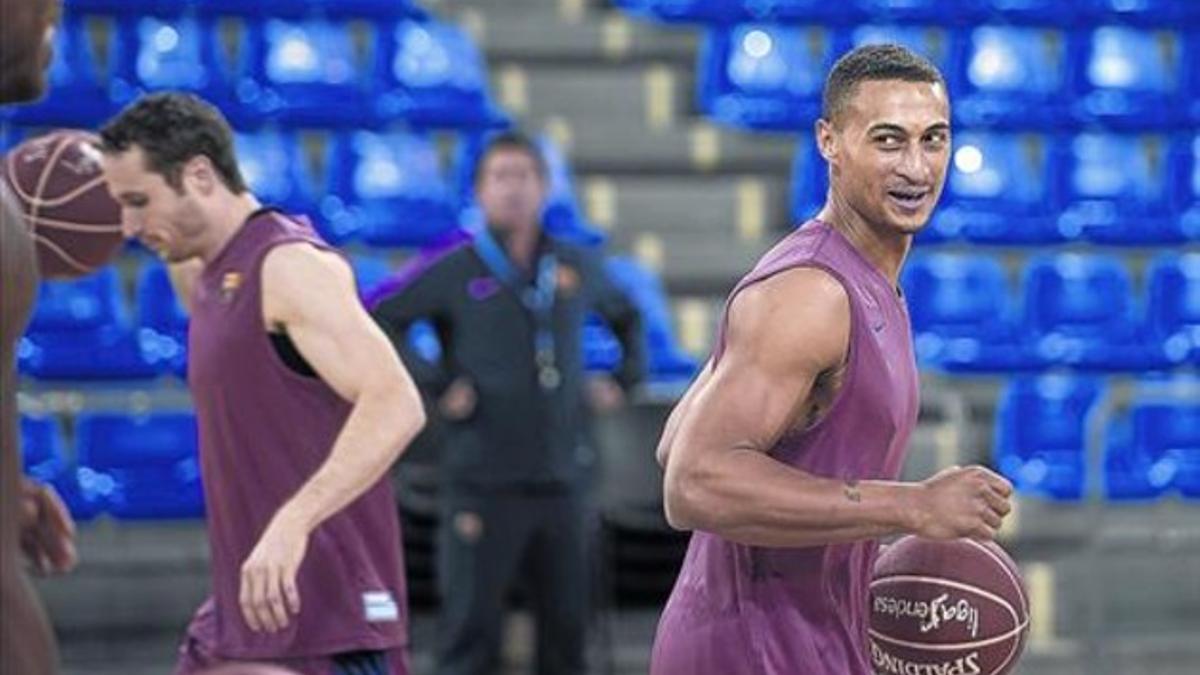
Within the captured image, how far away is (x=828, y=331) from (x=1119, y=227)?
6966mm

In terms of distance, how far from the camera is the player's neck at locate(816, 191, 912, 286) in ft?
15.4

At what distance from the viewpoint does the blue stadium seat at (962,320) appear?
35.3 feet

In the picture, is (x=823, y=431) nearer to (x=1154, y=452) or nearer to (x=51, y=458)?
(x=51, y=458)

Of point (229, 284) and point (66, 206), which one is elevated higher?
point (66, 206)

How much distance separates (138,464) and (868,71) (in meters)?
5.50

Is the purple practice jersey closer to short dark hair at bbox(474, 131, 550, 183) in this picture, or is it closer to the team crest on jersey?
the team crest on jersey

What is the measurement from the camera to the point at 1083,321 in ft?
35.8

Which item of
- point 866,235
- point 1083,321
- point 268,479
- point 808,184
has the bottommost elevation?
point 1083,321

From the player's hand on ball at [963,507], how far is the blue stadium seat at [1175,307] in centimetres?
683

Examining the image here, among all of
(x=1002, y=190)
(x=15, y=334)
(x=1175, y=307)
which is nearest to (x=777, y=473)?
(x=15, y=334)

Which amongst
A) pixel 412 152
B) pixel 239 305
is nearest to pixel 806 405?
pixel 239 305

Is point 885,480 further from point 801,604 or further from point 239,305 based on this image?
point 239,305

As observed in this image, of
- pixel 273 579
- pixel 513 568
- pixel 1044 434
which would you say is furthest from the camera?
pixel 1044 434

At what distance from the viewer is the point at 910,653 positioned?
4789 millimetres
